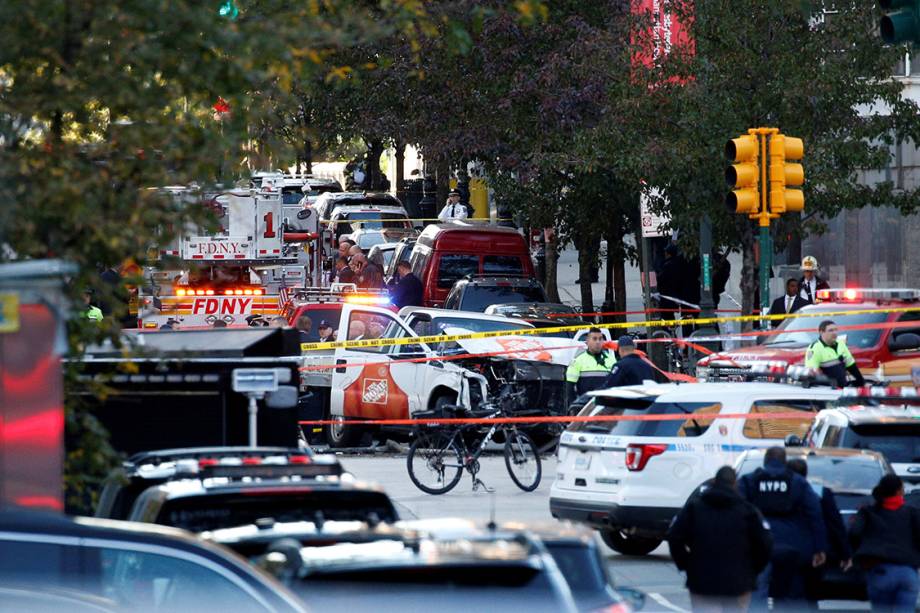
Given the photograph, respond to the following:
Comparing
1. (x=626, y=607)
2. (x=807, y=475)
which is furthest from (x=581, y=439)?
(x=626, y=607)

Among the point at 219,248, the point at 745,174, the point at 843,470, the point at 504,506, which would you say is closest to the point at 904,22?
the point at 843,470

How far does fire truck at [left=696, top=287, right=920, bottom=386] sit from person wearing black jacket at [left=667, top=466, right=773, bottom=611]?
885 cm

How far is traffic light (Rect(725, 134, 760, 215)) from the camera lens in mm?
18141

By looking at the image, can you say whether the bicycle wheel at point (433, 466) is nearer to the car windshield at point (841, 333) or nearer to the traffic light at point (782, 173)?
the traffic light at point (782, 173)

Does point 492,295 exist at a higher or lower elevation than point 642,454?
higher

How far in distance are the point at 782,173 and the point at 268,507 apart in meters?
11.4

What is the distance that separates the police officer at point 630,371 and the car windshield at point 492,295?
7634mm

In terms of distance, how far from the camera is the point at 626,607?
7.93 m

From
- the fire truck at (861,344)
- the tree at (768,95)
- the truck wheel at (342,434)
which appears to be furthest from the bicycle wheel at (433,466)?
the tree at (768,95)

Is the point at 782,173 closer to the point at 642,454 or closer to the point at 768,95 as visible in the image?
the point at 642,454

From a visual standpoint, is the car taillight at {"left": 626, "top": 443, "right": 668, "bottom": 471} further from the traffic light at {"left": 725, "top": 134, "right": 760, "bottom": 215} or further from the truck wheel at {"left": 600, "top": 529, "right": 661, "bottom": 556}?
the traffic light at {"left": 725, "top": 134, "right": 760, "bottom": 215}

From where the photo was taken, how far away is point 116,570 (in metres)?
6.02

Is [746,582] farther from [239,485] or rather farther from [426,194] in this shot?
[426,194]

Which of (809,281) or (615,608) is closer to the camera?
(615,608)
